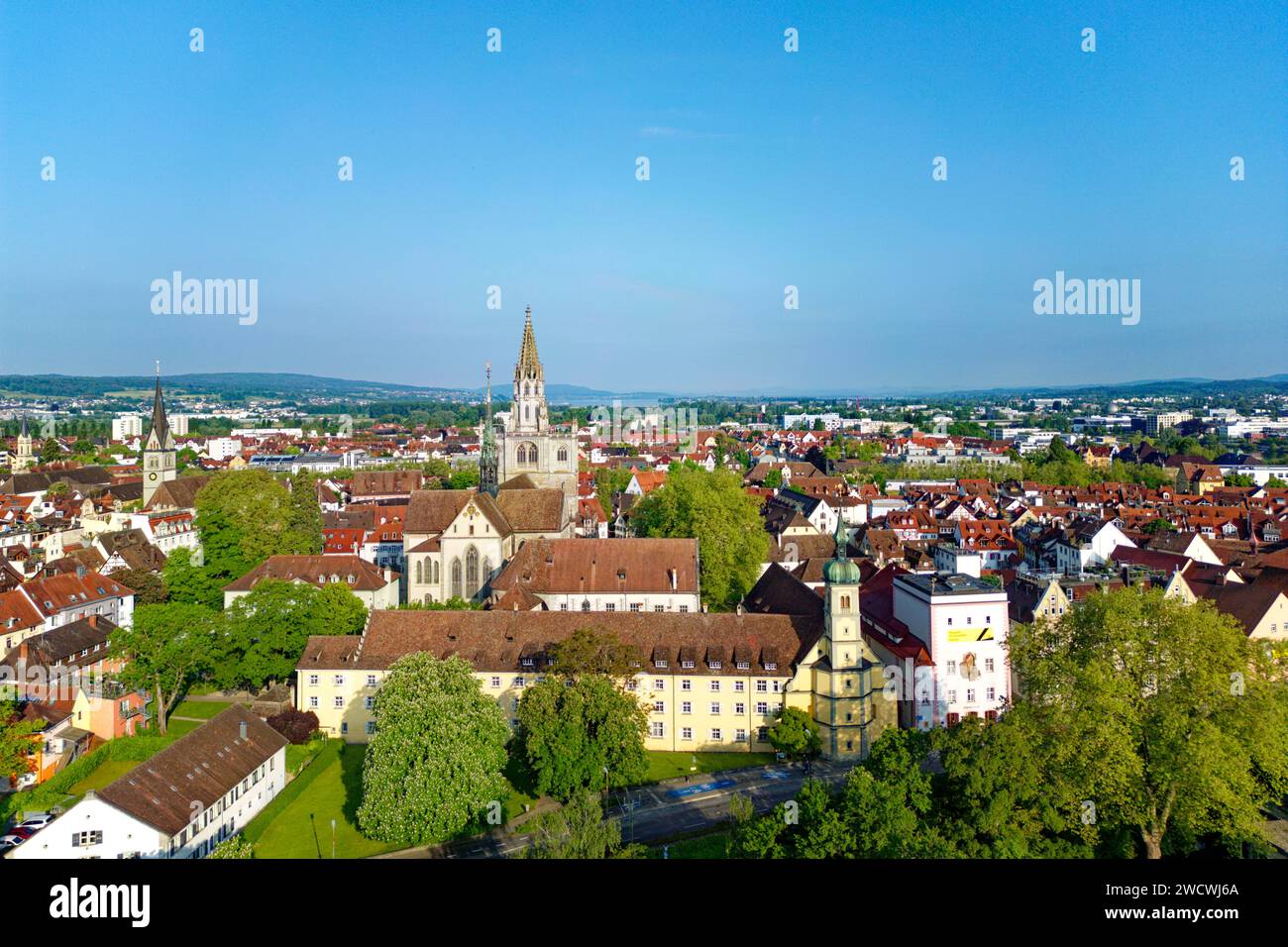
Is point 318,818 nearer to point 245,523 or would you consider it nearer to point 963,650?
point 963,650

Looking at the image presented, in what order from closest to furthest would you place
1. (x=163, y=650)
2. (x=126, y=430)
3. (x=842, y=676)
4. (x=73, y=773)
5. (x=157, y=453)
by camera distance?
(x=73, y=773), (x=842, y=676), (x=163, y=650), (x=157, y=453), (x=126, y=430)

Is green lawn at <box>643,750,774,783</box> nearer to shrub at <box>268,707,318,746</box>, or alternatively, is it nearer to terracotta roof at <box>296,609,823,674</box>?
terracotta roof at <box>296,609,823,674</box>

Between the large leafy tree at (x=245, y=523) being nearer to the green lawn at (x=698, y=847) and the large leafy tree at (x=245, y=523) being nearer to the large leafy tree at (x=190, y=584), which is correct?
the large leafy tree at (x=190, y=584)

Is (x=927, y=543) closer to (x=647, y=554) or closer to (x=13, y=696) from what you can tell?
(x=647, y=554)

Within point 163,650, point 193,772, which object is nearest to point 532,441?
point 163,650
